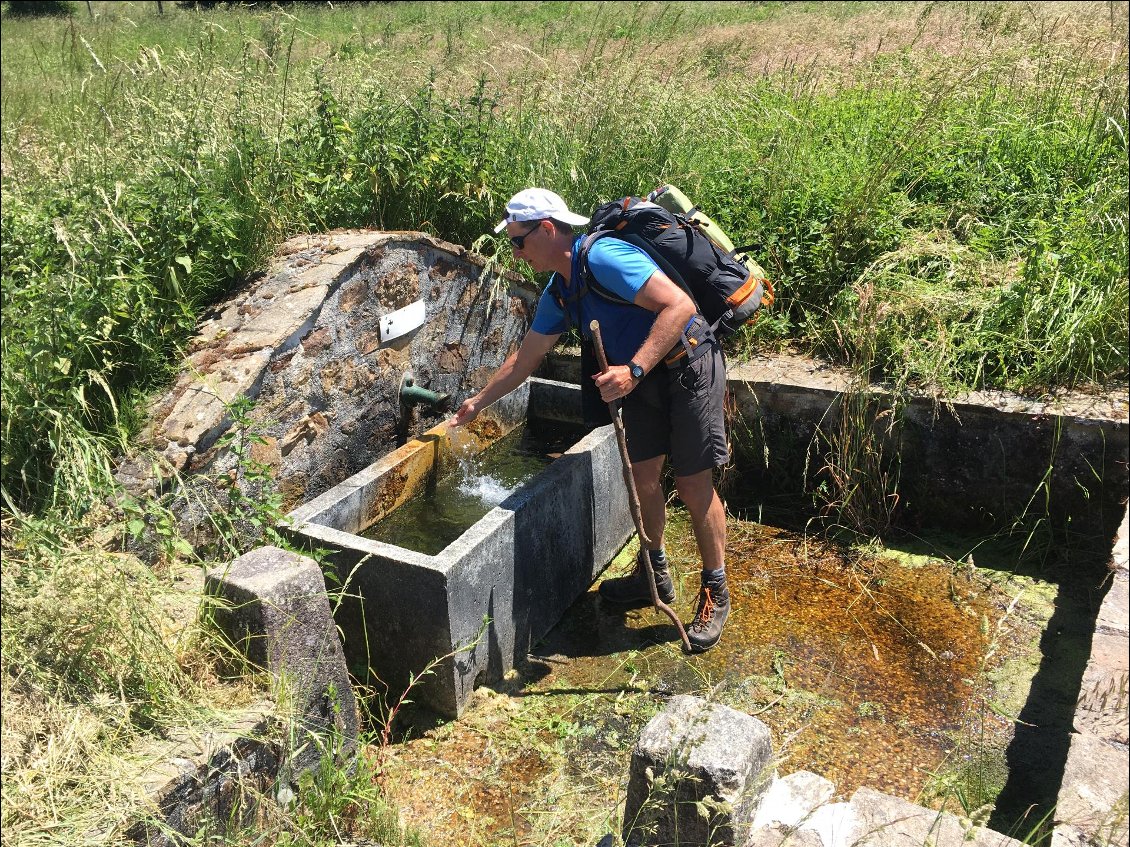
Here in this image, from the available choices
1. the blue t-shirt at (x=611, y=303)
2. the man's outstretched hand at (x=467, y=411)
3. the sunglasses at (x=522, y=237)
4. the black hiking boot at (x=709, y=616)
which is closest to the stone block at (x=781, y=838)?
the black hiking boot at (x=709, y=616)

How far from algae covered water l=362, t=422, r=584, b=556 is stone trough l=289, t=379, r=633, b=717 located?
2.9 inches

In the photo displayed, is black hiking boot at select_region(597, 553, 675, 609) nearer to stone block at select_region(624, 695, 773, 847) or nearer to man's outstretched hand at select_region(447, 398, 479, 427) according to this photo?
man's outstretched hand at select_region(447, 398, 479, 427)

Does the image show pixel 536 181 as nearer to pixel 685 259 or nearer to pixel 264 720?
pixel 685 259

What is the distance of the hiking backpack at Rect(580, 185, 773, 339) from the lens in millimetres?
3432

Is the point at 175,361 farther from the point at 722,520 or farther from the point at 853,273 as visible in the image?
the point at 853,273

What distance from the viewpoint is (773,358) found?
4.99m

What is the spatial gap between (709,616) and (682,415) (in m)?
0.91

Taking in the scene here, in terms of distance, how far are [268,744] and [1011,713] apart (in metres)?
2.70

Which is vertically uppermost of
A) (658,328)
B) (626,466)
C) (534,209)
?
(534,209)

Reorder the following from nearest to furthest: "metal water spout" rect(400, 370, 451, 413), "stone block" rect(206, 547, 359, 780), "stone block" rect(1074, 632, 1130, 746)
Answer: "stone block" rect(1074, 632, 1130, 746) → "stone block" rect(206, 547, 359, 780) → "metal water spout" rect(400, 370, 451, 413)

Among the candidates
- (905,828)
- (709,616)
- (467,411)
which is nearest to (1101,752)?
(905,828)

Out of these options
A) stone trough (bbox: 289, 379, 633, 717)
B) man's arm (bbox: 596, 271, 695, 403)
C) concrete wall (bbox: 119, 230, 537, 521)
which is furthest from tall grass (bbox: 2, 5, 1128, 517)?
man's arm (bbox: 596, 271, 695, 403)

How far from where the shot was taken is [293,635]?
8.73 feet

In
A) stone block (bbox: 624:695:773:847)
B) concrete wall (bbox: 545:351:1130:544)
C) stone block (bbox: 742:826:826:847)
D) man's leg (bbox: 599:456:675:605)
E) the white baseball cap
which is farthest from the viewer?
concrete wall (bbox: 545:351:1130:544)
